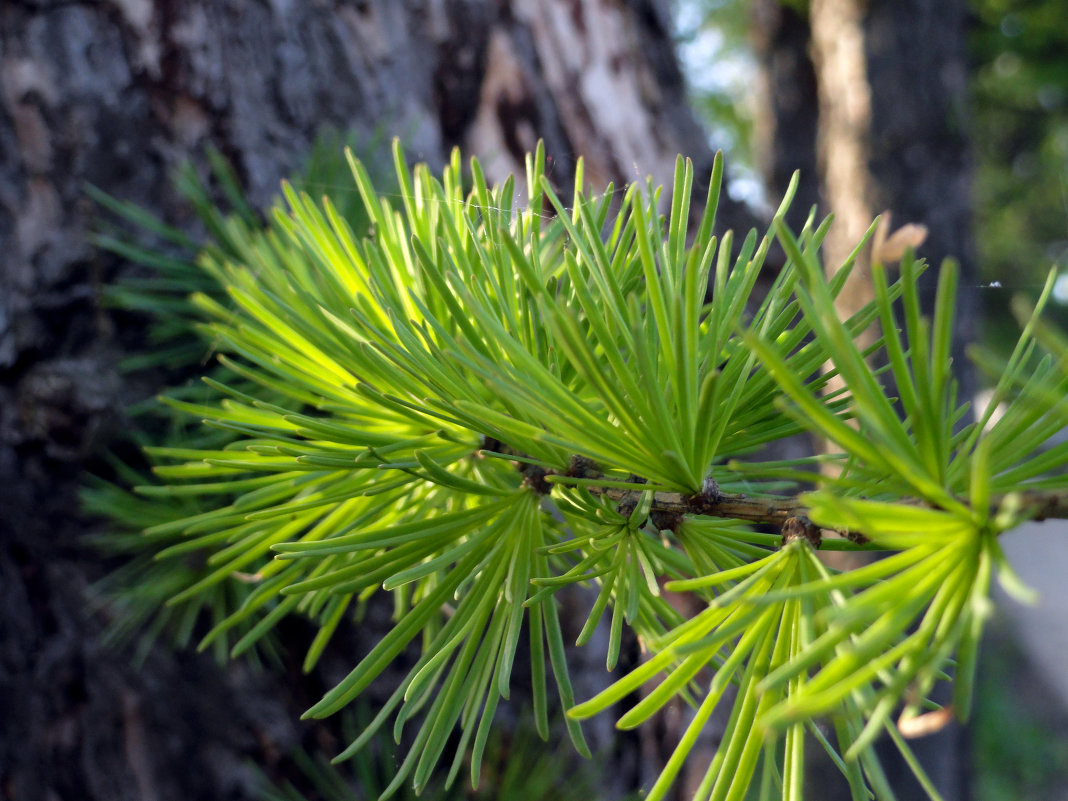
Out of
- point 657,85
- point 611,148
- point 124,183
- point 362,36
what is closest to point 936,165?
point 657,85

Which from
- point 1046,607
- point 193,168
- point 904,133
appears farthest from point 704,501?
point 1046,607

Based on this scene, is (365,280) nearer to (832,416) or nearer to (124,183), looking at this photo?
(832,416)

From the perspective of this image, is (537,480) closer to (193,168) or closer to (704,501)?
(704,501)

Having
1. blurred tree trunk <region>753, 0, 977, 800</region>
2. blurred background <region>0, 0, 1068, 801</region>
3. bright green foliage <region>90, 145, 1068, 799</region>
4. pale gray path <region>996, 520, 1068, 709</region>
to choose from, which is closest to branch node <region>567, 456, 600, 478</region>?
bright green foliage <region>90, 145, 1068, 799</region>

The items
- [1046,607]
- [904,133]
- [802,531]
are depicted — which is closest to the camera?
[802,531]

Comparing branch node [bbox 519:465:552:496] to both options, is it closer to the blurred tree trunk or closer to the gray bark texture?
the gray bark texture

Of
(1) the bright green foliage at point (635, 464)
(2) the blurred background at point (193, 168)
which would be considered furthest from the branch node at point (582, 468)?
(2) the blurred background at point (193, 168)
